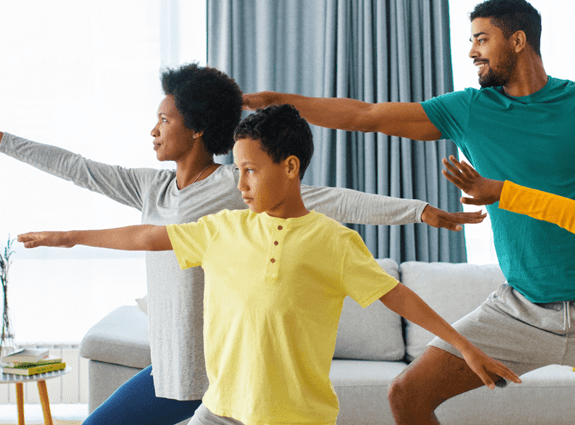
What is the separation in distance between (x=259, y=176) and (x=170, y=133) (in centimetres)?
38

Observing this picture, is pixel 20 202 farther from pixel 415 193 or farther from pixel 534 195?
pixel 534 195

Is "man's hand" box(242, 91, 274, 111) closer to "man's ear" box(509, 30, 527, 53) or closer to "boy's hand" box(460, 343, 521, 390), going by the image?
"man's ear" box(509, 30, 527, 53)

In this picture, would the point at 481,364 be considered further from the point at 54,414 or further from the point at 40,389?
the point at 54,414

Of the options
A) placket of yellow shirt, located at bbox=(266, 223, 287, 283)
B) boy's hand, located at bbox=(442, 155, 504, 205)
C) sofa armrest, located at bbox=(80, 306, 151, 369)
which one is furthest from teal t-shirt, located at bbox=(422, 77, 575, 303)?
sofa armrest, located at bbox=(80, 306, 151, 369)

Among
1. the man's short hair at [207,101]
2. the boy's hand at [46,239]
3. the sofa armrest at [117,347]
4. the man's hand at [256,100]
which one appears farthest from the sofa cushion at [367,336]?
the boy's hand at [46,239]

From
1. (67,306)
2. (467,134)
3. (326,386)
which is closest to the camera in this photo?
(326,386)

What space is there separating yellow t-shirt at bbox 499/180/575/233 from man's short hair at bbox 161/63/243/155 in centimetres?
72

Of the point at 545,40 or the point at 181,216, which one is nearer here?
the point at 181,216

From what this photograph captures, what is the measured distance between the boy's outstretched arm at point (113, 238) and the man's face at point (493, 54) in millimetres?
1044

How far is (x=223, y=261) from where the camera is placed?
3.59 ft

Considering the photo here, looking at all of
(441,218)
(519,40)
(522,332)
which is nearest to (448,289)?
(522,332)

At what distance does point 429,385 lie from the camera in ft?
4.80

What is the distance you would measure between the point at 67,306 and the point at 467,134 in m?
2.65

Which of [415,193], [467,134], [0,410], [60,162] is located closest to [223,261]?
A: [60,162]
